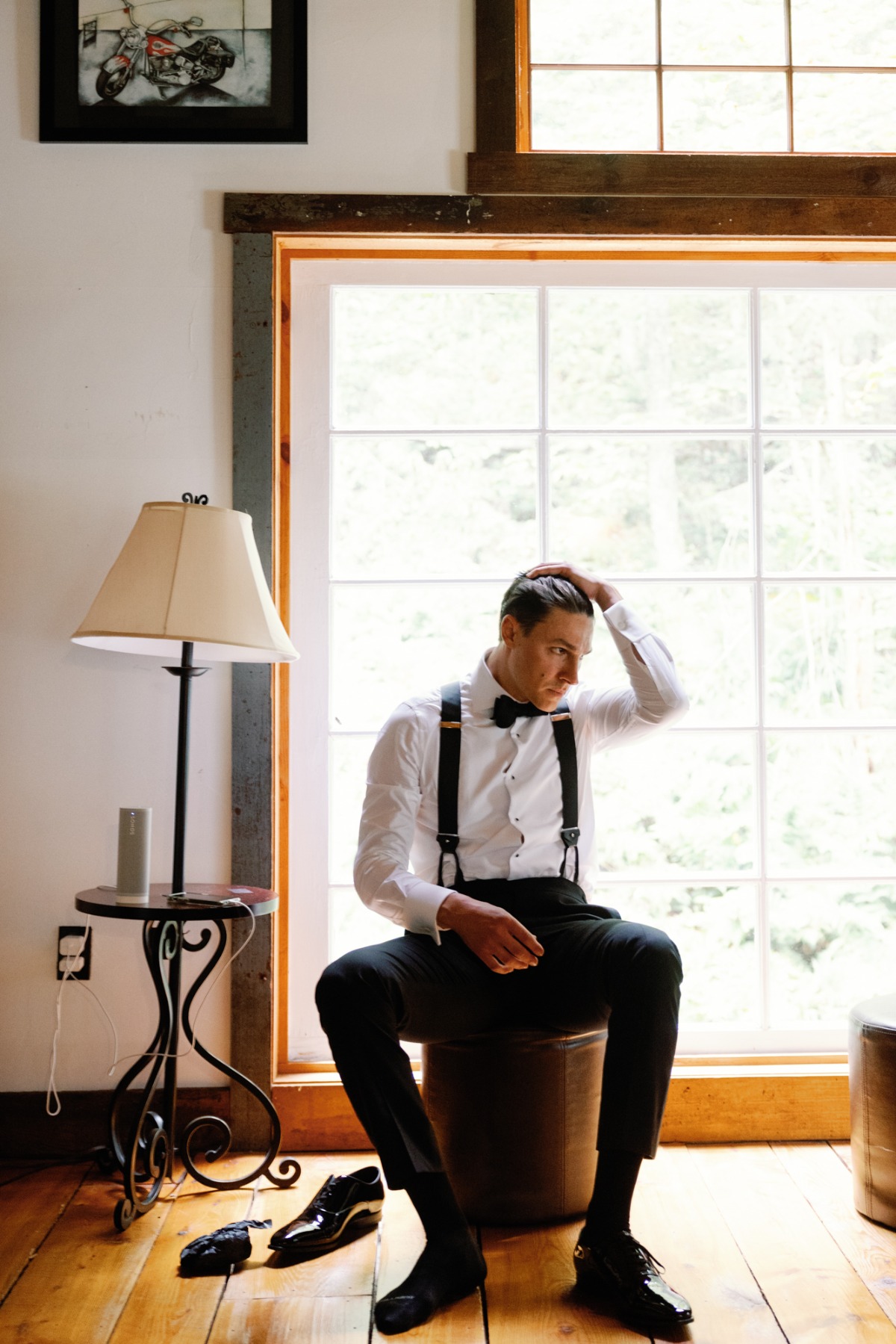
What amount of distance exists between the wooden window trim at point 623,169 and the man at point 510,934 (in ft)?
3.12

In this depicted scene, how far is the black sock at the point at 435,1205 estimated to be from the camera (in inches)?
71.5

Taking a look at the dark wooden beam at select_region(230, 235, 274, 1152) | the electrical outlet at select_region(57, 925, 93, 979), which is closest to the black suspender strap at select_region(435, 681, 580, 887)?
the dark wooden beam at select_region(230, 235, 274, 1152)

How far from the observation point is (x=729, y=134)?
2.66m

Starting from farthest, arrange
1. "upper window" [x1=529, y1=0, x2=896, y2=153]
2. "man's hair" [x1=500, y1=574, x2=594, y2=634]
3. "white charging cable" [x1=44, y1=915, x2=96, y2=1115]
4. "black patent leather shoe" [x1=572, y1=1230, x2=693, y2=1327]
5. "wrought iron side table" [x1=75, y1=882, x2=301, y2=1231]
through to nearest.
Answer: "upper window" [x1=529, y1=0, x2=896, y2=153], "white charging cable" [x1=44, y1=915, x2=96, y2=1115], "man's hair" [x1=500, y1=574, x2=594, y2=634], "wrought iron side table" [x1=75, y1=882, x2=301, y2=1231], "black patent leather shoe" [x1=572, y1=1230, x2=693, y2=1327]

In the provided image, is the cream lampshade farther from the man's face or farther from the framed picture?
the framed picture

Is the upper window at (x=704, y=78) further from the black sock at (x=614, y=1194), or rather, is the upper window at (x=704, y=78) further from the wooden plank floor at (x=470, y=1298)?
the wooden plank floor at (x=470, y=1298)

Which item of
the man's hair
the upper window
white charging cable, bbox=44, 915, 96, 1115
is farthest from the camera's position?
the upper window

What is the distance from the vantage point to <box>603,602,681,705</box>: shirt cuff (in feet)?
7.41

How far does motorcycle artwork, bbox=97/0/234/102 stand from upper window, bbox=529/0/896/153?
29.5 inches

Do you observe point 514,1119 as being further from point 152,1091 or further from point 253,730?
point 253,730

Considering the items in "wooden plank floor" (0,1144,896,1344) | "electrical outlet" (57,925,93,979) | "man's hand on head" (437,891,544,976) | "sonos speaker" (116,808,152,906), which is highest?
"sonos speaker" (116,808,152,906)

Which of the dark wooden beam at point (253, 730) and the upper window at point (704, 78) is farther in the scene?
the upper window at point (704, 78)

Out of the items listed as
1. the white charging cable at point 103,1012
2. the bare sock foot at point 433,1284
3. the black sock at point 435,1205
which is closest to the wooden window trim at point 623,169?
the white charging cable at point 103,1012

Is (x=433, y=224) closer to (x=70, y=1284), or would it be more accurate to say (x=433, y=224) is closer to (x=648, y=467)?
(x=648, y=467)
